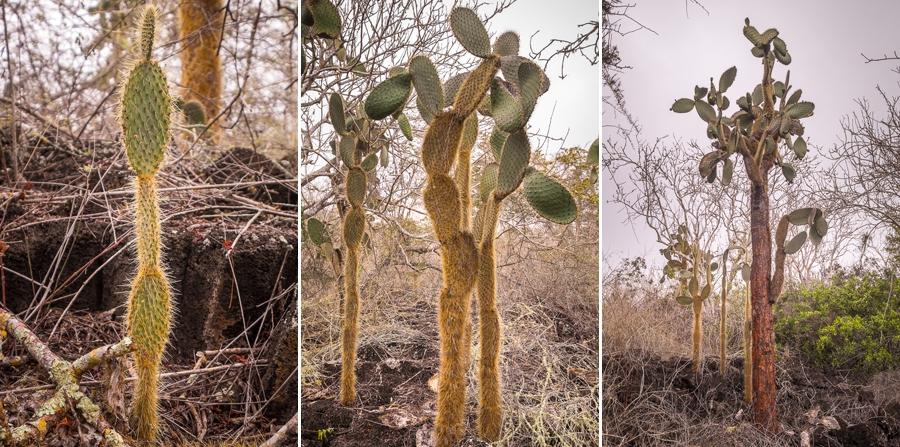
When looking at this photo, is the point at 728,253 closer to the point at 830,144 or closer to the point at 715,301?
the point at 715,301

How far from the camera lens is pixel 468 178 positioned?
176cm

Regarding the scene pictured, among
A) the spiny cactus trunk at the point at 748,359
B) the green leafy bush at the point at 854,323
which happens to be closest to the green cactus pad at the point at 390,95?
the spiny cactus trunk at the point at 748,359

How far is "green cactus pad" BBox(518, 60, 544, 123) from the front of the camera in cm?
151

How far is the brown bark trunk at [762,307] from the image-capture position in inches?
83.4

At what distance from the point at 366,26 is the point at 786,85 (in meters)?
1.47

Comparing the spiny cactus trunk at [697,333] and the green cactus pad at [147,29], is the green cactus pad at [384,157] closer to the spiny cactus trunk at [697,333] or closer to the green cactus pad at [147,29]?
the green cactus pad at [147,29]

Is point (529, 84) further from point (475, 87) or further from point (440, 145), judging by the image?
point (440, 145)

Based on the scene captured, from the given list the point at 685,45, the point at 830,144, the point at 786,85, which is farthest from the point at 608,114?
the point at 830,144

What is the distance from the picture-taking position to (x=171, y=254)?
2.30m

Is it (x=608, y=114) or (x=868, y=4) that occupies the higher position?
(x=868, y=4)

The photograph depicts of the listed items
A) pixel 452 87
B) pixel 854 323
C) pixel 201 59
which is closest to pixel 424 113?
pixel 452 87

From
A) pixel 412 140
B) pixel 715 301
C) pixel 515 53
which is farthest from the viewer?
pixel 715 301

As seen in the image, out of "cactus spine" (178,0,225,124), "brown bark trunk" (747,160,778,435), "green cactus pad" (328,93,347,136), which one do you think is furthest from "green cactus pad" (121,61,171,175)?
"brown bark trunk" (747,160,778,435)

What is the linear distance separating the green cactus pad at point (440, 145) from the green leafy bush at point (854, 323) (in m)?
1.38
